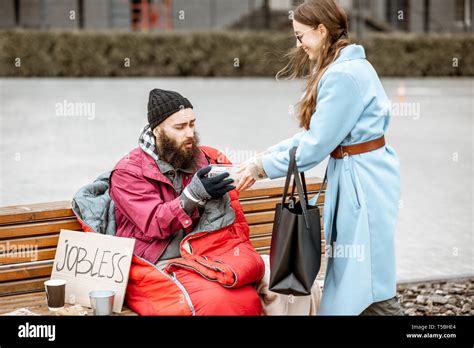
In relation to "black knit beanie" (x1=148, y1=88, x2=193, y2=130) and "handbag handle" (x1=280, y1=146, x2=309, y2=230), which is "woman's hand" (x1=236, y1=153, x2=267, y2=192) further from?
"black knit beanie" (x1=148, y1=88, x2=193, y2=130)

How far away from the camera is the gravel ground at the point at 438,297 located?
555 centimetres

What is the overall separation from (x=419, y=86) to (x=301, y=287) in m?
20.1

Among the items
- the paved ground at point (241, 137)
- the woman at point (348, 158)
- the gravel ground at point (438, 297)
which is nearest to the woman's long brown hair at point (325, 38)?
the woman at point (348, 158)

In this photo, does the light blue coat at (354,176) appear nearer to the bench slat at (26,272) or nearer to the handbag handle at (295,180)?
the handbag handle at (295,180)

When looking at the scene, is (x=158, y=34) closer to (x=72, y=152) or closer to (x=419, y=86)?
(x=419, y=86)

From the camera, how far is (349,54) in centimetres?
385

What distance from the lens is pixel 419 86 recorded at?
23188 millimetres

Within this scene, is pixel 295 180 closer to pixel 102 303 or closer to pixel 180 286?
pixel 180 286

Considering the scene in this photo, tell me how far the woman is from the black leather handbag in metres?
0.15

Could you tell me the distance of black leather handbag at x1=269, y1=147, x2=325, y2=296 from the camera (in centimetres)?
377

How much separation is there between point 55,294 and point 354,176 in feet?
5.17

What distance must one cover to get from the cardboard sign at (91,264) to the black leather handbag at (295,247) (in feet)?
2.60

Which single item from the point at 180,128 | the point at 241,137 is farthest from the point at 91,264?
the point at 241,137
